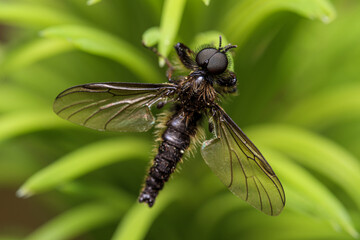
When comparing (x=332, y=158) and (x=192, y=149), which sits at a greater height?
(x=192, y=149)

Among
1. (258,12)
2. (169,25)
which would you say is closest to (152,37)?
(169,25)

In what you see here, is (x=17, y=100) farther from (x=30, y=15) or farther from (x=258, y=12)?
(x=258, y=12)

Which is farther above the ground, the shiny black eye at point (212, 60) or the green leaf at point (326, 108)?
the shiny black eye at point (212, 60)

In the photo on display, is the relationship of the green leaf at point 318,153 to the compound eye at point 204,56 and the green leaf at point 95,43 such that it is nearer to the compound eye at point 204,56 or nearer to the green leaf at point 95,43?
the compound eye at point 204,56

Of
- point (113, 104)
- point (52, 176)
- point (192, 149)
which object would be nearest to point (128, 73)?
point (113, 104)

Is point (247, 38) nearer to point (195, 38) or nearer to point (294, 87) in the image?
point (195, 38)

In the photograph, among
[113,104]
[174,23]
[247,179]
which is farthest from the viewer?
[113,104]

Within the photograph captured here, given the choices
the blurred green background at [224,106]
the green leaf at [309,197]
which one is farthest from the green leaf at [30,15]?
the green leaf at [309,197]
